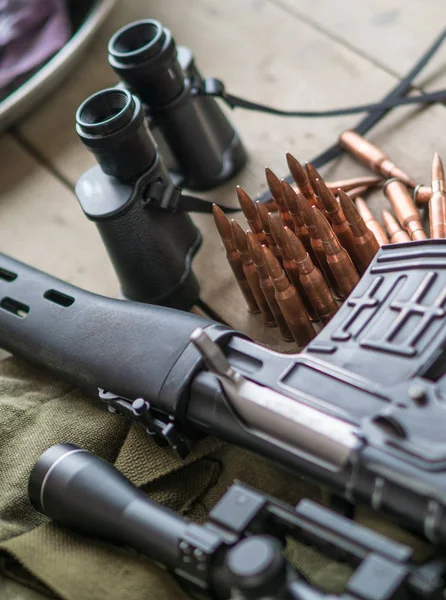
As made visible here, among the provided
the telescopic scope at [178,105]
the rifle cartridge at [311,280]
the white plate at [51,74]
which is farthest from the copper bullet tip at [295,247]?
the white plate at [51,74]

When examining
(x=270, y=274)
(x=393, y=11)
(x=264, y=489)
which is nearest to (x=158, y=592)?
(x=264, y=489)

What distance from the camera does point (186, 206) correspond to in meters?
1.53

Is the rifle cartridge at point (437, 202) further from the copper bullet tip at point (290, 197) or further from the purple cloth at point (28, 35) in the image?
the purple cloth at point (28, 35)

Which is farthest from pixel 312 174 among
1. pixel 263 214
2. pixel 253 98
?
pixel 253 98

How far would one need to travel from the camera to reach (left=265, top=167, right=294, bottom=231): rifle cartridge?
4.69ft

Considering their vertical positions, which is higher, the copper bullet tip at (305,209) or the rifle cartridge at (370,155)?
the copper bullet tip at (305,209)

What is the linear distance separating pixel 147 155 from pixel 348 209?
1.24ft

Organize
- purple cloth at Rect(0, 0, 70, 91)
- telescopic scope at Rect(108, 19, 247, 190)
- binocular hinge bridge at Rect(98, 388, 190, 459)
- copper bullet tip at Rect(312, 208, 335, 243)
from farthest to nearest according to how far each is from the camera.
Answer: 1. purple cloth at Rect(0, 0, 70, 91)
2. telescopic scope at Rect(108, 19, 247, 190)
3. copper bullet tip at Rect(312, 208, 335, 243)
4. binocular hinge bridge at Rect(98, 388, 190, 459)

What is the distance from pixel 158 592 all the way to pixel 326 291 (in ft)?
1.86

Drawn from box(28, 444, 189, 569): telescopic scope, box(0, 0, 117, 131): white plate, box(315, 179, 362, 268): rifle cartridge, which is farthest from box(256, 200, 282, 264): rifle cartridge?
box(0, 0, 117, 131): white plate

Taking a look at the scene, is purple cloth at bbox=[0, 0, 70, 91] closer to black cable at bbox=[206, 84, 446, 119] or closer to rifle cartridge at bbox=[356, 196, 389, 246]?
black cable at bbox=[206, 84, 446, 119]

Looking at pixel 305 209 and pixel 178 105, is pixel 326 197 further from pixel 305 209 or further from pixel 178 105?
pixel 178 105

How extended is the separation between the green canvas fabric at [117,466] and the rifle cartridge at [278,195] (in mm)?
447

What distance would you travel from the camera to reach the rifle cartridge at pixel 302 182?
4.68ft
